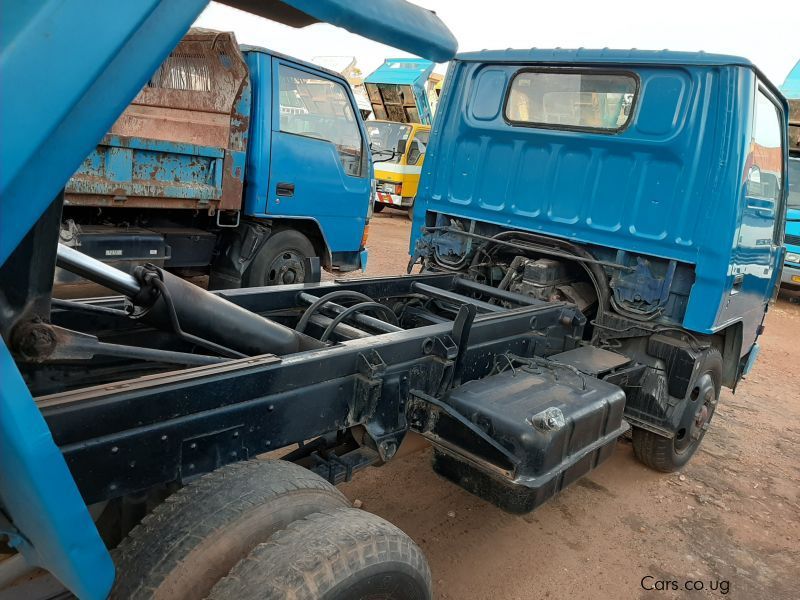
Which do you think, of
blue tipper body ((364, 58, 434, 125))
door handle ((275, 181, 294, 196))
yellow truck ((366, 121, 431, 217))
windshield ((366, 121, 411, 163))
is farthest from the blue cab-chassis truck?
blue tipper body ((364, 58, 434, 125))

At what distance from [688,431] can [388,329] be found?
2.31m

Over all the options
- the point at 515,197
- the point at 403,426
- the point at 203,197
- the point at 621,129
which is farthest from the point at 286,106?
the point at 403,426

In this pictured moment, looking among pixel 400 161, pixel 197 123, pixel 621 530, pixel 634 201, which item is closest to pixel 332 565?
pixel 621 530

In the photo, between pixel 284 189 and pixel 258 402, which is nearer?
pixel 258 402

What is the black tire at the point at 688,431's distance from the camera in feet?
12.7

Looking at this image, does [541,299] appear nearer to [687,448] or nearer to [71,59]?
[687,448]

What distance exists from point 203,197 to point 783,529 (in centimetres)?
477

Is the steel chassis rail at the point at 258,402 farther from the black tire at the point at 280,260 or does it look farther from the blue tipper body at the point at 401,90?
the blue tipper body at the point at 401,90

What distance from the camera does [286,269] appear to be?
20.1 ft

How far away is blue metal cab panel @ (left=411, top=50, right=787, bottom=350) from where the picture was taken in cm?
337

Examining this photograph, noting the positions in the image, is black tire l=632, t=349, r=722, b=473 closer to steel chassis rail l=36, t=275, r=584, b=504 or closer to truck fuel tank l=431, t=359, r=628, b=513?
truck fuel tank l=431, t=359, r=628, b=513

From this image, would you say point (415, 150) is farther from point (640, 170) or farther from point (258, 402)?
point (258, 402)

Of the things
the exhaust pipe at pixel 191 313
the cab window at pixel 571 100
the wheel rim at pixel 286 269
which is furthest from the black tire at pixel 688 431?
the wheel rim at pixel 286 269

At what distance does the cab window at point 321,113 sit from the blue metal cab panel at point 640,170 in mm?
1851
